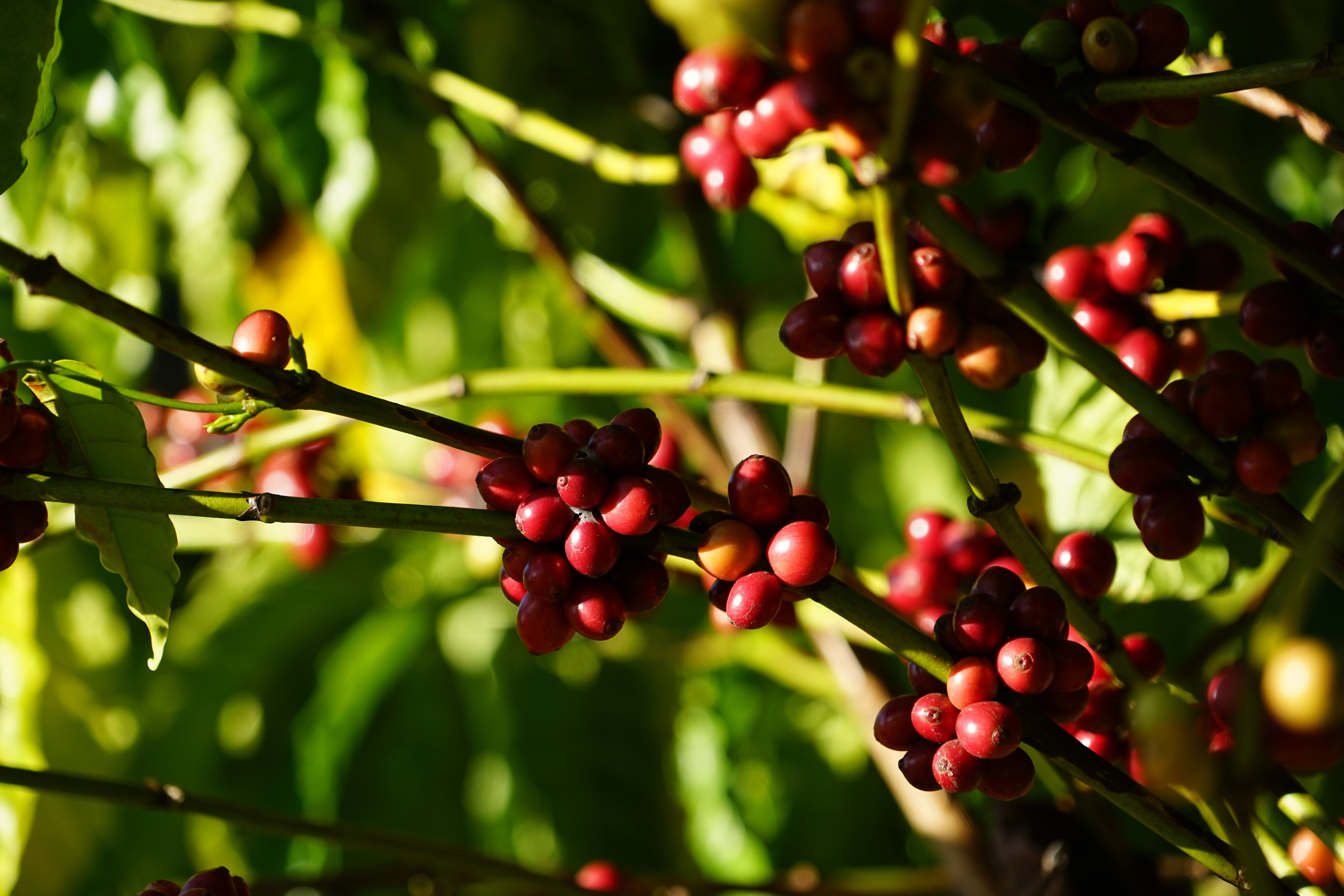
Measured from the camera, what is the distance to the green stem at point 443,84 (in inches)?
31.0

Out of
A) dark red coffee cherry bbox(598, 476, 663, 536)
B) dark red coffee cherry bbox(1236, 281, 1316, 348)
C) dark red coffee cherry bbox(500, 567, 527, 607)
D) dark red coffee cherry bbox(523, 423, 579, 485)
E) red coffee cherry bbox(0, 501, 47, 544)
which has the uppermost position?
red coffee cherry bbox(0, 501, 47, 544)

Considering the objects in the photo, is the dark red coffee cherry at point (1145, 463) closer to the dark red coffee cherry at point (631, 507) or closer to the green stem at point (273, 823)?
the dark red coffee cherry at point (631, 507)

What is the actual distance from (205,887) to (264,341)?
0.22m

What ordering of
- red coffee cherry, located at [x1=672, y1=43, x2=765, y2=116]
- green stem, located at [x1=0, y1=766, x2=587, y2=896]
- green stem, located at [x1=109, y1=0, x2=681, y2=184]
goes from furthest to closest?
1. green stem, located at [x1=109, y1=0, x2=681, y2=184]
2. green stem, located at [x1=0, y1=766, x2=587, y2=896]
3. red coffee cherry, located at [x1=672, y1=43, x2=765, y2=116]

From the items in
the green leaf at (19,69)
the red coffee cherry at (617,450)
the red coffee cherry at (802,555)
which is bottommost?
the red coffee cherry at (802,555)

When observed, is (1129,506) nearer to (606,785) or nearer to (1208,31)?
(1208,31)

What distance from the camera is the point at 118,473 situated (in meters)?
0.45

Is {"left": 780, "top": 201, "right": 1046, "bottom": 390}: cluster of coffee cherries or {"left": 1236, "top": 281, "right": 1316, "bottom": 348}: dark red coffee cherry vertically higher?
{"left": 780, "top": 201, "right": 1046, "bottom": 390}: cluster of coffee cherries

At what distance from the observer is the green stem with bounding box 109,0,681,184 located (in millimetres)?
787

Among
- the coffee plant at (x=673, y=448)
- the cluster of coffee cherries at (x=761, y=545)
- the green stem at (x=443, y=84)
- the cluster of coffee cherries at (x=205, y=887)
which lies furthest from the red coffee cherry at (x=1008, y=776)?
the green stem at (x=443, y=84)

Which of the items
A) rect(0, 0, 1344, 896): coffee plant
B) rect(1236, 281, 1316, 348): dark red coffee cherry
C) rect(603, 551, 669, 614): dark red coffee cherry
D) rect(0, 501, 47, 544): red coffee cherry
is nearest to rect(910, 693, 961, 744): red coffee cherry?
rect(0, 0, 1344, 896): coffee plant

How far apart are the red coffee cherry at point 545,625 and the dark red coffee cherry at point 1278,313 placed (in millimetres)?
340

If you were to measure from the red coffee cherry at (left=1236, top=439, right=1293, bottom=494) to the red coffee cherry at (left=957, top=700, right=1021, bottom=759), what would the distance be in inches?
5.8

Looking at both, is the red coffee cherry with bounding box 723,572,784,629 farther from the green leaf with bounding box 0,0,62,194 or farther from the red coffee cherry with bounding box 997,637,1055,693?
the green leaf with bounding box 0,0,62,194
